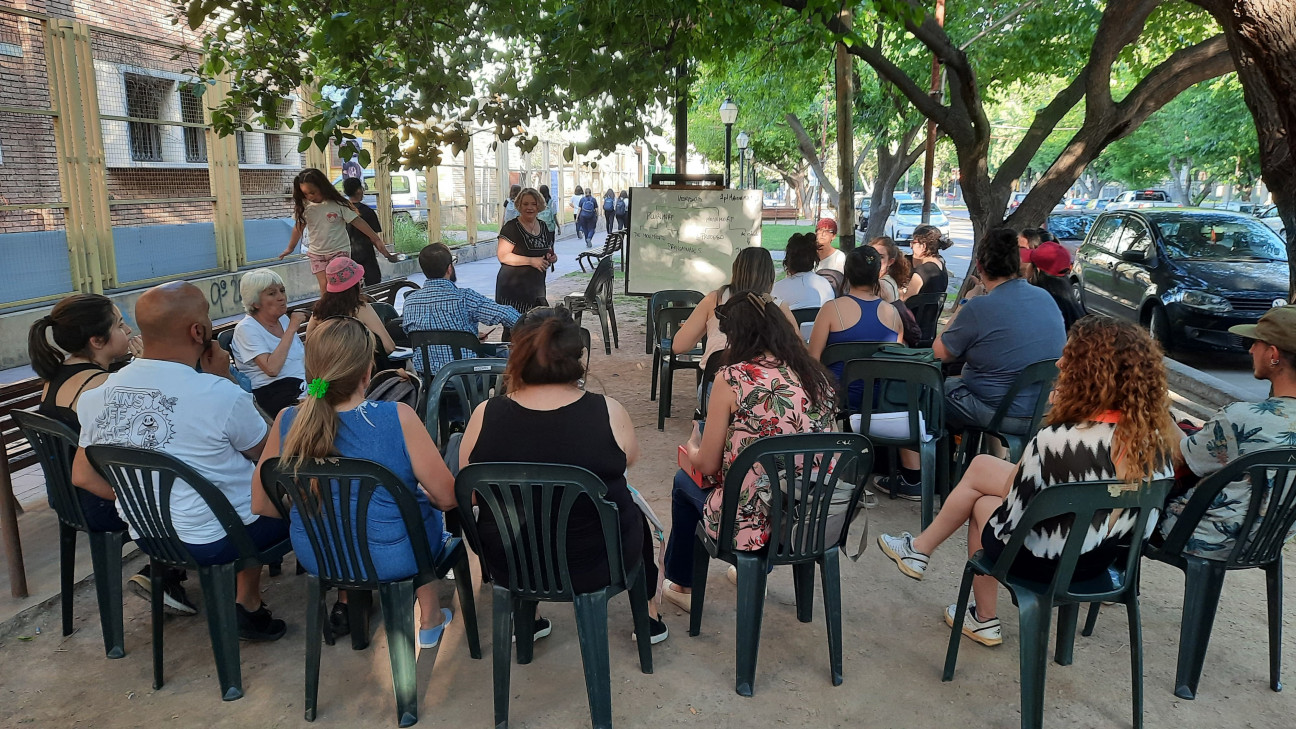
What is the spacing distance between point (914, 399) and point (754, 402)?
1.48m

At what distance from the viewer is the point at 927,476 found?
4.20 m

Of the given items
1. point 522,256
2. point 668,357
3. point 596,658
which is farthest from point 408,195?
point 596,658

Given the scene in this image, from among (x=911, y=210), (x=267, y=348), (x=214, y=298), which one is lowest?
(x=214, y=298)

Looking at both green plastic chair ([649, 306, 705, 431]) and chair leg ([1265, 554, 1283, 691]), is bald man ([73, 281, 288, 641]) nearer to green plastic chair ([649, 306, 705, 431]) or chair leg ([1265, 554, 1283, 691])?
green plastic chair ([649, 306, 705, 431])

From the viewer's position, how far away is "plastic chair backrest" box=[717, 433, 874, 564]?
9.10 ft

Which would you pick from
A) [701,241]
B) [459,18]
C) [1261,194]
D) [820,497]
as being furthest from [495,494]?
[1261,194]

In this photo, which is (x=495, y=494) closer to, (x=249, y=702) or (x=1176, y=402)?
(x=249, y=702)

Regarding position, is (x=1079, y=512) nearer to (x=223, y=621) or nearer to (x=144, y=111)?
(x=223, y=621)

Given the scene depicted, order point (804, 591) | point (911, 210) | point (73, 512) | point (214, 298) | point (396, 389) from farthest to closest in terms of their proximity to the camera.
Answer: point (911, 210), point (214, 298), point (396, 389), point (804, 591), point (73, 512)

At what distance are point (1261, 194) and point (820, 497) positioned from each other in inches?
2272

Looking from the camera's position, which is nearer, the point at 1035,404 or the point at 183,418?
the point at 183,418

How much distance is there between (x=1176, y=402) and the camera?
23.8 feet

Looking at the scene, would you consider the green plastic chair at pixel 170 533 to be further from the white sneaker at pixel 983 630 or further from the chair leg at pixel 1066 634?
the chair leg at pixel 1066 634

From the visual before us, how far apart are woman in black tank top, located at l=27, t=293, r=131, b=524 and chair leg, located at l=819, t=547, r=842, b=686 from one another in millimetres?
2524
